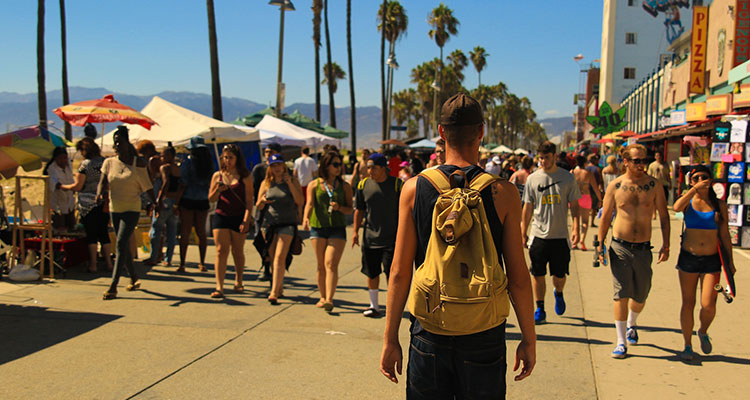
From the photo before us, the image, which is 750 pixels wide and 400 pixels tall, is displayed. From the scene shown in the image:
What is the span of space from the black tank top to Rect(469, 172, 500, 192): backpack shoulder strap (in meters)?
0.02

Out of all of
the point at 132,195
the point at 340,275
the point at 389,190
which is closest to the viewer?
the point at 389,190

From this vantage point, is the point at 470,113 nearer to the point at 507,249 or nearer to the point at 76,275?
the point at 507,249

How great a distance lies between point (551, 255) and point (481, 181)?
4.17 m

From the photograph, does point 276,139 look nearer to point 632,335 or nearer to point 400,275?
point 632,335

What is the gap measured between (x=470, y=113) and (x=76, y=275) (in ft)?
24.5

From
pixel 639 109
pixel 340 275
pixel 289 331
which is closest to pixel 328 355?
pixel 289 331

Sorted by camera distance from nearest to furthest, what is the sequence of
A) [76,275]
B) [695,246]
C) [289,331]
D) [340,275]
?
[695,246]
[289,331]
[76,275]
[340,275]

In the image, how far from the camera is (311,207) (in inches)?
273

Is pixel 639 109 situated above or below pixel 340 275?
above

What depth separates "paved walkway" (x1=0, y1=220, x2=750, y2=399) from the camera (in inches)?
176

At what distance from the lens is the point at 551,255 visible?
20.8 ft

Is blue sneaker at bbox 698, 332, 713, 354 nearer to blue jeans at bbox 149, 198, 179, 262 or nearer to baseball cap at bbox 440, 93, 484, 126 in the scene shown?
baseball cap at bbox 440, 93, 484, 126

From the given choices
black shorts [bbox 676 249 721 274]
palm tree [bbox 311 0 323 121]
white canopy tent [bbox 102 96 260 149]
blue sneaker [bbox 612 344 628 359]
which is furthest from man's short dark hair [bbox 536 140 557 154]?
palm tree [bbox 311 0 323 121]

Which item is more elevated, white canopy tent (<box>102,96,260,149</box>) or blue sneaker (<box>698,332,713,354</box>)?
white canopy tent (<box>102,96,260,149</box>)
